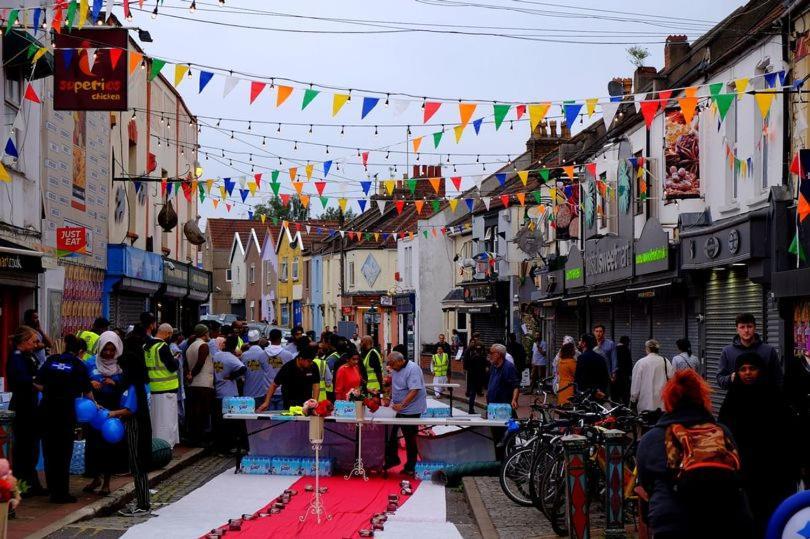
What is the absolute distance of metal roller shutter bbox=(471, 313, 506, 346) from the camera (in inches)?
1863

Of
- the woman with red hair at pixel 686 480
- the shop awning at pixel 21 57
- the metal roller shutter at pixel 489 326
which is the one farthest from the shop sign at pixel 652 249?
the metal roller shutter at pixel 489 326

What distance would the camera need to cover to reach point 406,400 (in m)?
16.2

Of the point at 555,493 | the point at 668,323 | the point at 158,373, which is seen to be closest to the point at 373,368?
the point at 158,373

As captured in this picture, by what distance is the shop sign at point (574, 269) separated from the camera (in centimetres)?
3372

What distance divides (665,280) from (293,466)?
11.3 metres

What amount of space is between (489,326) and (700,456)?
41599 mm

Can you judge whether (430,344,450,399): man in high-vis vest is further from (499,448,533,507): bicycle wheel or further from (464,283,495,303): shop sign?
(499,448,533,507): bicycle wheel

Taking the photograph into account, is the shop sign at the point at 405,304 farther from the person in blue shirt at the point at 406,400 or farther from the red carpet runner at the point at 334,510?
the red carpet runner at the point at 334,510

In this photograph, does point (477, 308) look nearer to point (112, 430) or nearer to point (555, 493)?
point (112, 430)

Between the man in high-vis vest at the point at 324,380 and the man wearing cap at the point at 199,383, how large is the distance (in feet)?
5.58

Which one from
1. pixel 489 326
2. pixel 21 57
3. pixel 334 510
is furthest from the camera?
pixel 489 326

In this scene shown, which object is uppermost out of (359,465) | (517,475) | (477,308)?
(477,308)

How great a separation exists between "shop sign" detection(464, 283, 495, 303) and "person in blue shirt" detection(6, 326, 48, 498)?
109 ft

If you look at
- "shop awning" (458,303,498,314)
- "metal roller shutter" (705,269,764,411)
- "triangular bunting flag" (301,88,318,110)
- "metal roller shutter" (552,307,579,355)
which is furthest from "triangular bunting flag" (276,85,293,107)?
"shop awning" (458,303,498,314)
